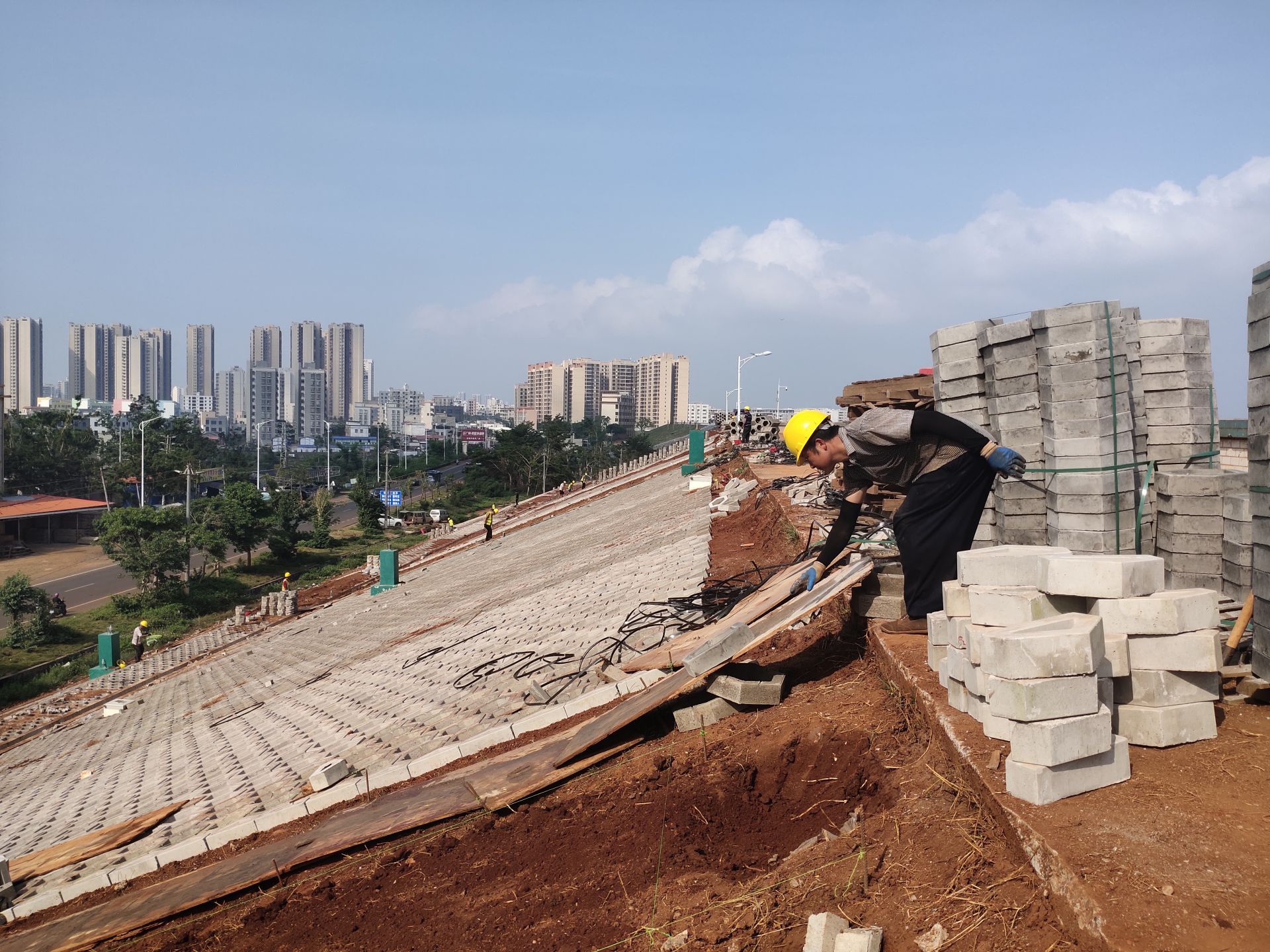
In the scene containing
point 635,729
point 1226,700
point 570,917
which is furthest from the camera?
point 635,729

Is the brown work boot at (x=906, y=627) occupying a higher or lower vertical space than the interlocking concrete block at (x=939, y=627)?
lower

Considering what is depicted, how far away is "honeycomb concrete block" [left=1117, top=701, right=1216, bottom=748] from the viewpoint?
3.23 meters

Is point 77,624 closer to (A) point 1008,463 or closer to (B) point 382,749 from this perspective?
(B) point 382,749

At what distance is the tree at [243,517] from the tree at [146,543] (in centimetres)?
282

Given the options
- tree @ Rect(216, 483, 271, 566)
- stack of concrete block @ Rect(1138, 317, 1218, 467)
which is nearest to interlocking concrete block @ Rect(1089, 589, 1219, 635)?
stack of concrete block @ Rect(1138, 317, 1218, 467)

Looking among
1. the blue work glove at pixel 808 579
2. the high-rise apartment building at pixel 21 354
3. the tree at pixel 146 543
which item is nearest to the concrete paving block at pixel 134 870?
the blue work glove at pixel 808 579

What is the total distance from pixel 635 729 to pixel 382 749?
282 cm

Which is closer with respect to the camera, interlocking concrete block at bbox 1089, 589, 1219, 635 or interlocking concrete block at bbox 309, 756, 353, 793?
interlocking concrete block at bbox 1089, 589, 1219, 635

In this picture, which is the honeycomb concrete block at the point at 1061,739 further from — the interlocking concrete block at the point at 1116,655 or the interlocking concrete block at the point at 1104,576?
the interlocking concrete block at the point at 1104,576

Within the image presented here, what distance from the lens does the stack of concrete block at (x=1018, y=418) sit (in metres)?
6.30

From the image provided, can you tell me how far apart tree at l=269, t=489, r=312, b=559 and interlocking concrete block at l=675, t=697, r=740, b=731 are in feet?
130

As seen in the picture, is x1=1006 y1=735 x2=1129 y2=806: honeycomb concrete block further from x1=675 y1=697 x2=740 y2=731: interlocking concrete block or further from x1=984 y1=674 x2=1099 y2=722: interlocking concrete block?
x1=675 y1=697 x2=740 y2=731: interlocking concrete block

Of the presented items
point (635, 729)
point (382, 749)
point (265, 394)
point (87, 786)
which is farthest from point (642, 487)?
point (265, 394)

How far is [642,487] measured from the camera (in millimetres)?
27391
